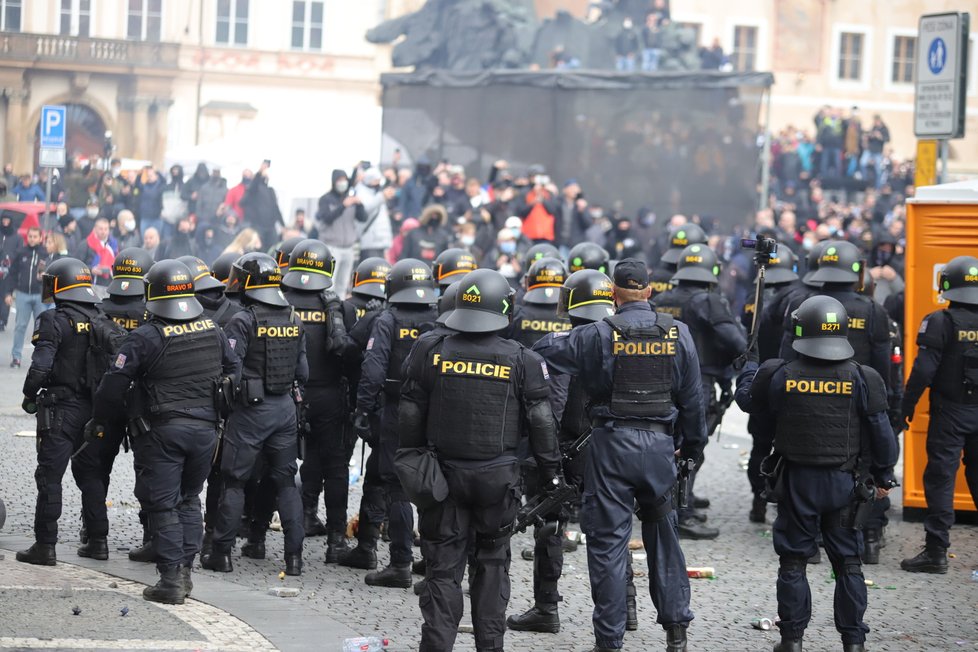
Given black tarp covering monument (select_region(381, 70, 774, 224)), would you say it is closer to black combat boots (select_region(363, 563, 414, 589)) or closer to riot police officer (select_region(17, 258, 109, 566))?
riot police officer (select_region(17, 258, 109, 566))

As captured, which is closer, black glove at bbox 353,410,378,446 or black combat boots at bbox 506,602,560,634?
black combat boots at bbox 506,602,560,634

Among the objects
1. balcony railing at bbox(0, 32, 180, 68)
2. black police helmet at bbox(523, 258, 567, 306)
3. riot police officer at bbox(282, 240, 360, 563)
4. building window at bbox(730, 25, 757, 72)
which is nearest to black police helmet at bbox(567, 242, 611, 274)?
black police helmet at bbox(523, 258, 567, 306)

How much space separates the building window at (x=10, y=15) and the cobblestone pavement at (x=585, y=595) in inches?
452

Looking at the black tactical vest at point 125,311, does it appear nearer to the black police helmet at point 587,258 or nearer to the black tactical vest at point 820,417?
the black police helmet at point 587,258

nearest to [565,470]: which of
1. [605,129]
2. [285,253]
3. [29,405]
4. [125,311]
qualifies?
[285,253]

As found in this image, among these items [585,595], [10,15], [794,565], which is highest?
[10,15]

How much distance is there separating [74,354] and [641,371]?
3.57 meters

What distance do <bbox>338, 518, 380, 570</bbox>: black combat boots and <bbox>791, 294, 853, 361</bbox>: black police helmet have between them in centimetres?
298

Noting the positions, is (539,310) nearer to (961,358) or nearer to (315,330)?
(315,330)

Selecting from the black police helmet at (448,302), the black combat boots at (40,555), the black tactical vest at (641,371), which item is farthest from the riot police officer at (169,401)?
the black tactical vest at (641,371)

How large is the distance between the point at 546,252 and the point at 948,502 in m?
4.02

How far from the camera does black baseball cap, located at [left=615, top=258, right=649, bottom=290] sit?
24.0ft

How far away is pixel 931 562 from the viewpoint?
934 centimetres

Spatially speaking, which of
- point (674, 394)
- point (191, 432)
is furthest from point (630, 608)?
point (191, 432)
